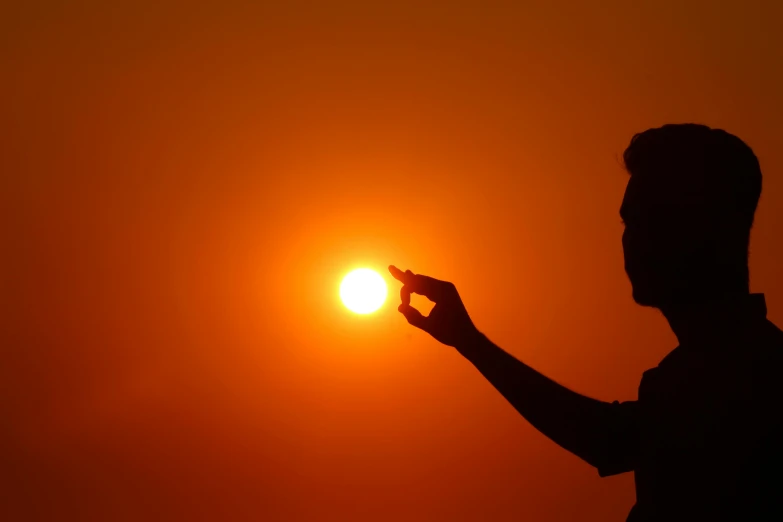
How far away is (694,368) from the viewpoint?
0.33 metres

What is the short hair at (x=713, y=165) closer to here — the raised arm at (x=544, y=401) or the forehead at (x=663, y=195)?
the forehead at (x=663, y=195)

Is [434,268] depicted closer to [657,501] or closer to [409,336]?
[409,336]

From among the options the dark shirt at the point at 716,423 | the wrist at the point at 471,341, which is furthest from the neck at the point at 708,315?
the wrist at the point at 471,341

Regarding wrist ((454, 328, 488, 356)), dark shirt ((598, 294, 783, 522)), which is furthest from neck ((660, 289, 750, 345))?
wrist ((454, 328, 488, 356))

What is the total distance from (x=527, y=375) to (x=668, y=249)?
0.40ft

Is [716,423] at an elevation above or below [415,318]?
below

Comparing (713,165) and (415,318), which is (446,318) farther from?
(713,165)

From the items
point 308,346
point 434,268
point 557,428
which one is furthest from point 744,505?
point 308,346

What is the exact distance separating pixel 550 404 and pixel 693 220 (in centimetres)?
14

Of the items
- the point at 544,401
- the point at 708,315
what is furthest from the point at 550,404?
the point at 708,315

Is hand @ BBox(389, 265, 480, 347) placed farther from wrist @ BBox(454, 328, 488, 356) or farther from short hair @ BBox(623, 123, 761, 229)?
short hair @ BBox(623, 123, 761, 229)

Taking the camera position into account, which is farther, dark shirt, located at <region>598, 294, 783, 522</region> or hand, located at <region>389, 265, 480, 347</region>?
hand, located at <region>389, 265, 480, 347</region>

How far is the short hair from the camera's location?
1.17 ft

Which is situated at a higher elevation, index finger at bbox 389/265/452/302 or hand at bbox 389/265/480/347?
index finger at bbox 389/265/452/302
